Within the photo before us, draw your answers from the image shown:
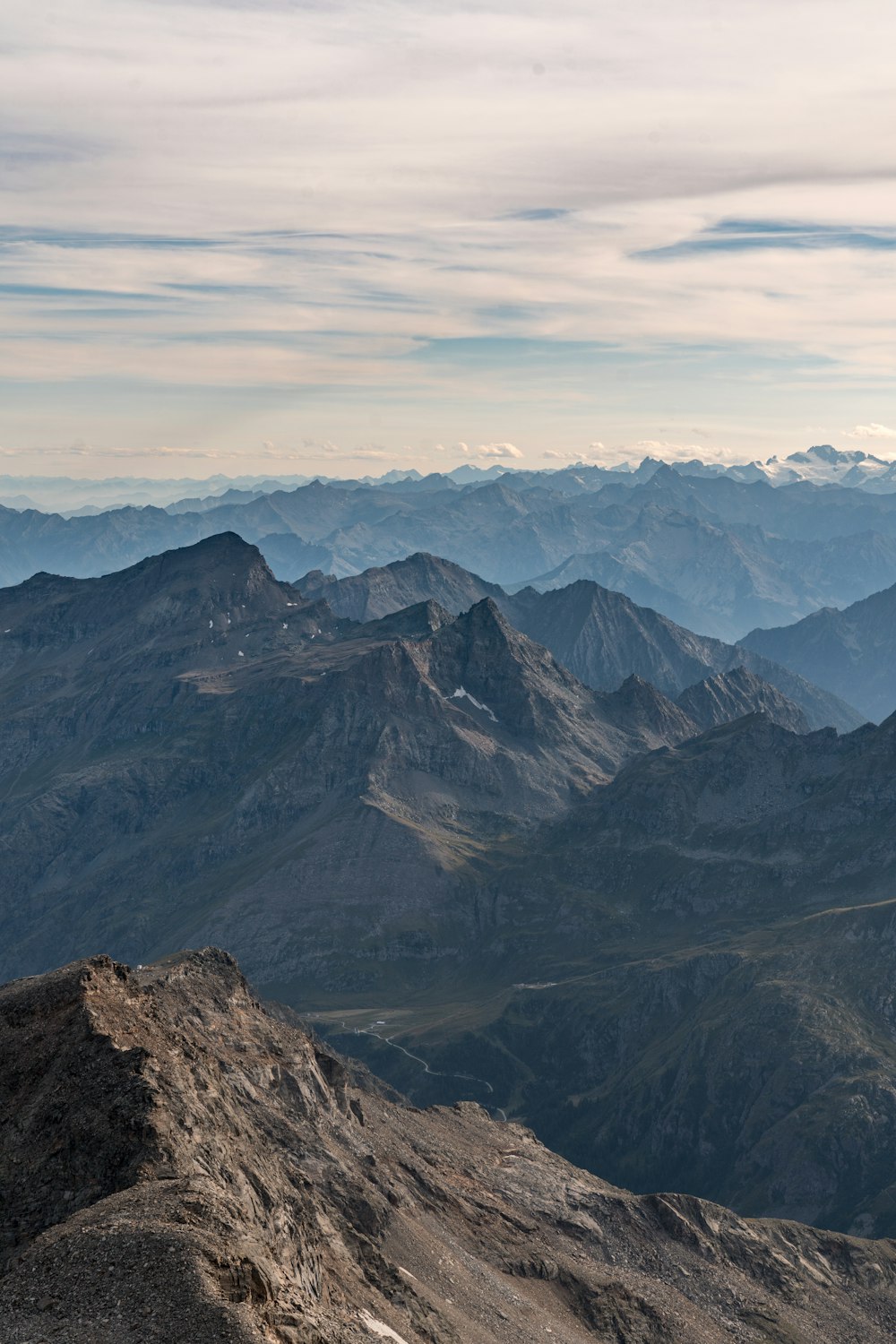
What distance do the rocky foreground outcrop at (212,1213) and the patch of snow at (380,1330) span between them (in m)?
0.49

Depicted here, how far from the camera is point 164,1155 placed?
105 m

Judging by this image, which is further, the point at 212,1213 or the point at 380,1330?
the point at 380,1330

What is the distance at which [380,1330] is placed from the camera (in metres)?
123

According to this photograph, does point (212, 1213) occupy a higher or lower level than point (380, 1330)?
higher

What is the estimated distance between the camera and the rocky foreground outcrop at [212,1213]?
268ft

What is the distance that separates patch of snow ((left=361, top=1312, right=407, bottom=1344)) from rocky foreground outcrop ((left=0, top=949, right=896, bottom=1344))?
0.49m

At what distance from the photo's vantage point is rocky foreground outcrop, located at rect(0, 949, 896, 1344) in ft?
268

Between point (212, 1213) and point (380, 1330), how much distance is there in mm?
42434

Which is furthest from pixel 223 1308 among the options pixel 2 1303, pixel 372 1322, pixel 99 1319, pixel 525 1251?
pixel 525 1251

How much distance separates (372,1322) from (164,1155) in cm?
3460

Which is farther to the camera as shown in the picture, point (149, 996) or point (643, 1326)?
point (643, 1326)

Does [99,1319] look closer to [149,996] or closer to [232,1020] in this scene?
[149,996]

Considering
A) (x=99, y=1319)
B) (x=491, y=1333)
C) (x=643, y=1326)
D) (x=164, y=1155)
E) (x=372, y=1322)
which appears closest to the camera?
(x=99, y=1319)

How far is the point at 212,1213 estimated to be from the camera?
3546 inches
